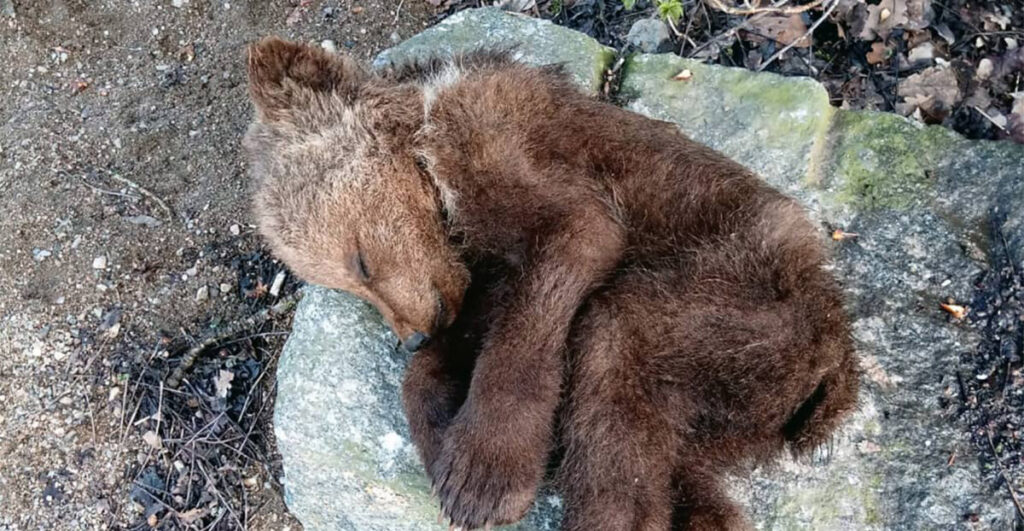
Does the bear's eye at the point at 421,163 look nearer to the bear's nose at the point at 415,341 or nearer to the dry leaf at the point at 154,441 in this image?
the bear's nose at the point at 415,341

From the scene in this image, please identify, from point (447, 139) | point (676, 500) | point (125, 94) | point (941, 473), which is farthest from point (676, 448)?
point (125, 94)

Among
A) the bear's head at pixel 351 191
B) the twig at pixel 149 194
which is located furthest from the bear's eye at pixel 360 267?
the twig at pixel 149 194

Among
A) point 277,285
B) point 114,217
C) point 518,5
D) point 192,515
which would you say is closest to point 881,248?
point 518,5

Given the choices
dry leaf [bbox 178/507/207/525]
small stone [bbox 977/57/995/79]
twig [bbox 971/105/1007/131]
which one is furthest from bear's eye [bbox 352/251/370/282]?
small stone [bbox 977/57/995/79]

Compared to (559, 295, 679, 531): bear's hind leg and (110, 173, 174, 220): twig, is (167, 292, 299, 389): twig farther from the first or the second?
(559, 295, 679, 531): bear's hind leg

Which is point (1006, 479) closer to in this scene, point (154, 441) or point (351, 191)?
point (351, 191)

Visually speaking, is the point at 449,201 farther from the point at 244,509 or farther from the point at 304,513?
the point at 244,509
